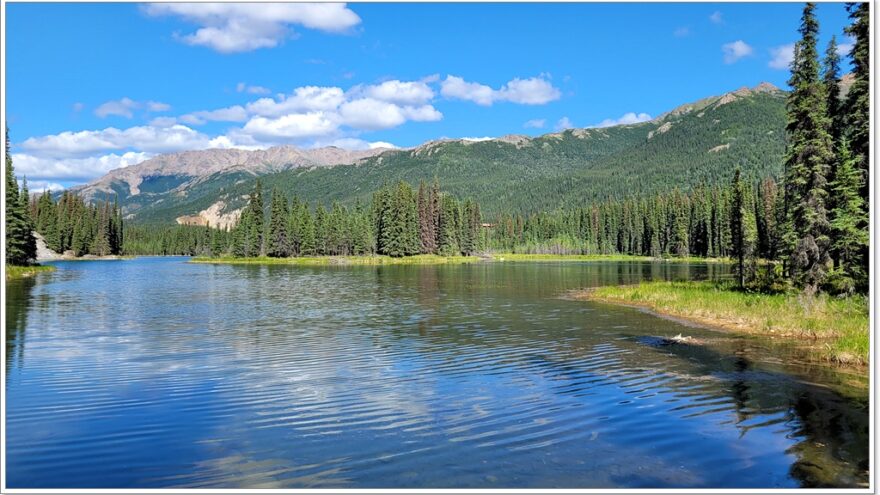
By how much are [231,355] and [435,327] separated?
12641mm

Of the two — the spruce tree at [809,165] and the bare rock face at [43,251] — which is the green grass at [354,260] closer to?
the bare rock face at [43,251]

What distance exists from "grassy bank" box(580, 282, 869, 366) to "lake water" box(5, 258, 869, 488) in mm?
2292

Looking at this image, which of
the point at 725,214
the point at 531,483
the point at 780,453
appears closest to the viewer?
the point at 531,483

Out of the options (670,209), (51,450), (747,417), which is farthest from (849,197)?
(670,209)

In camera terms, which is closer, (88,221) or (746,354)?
(746,354)

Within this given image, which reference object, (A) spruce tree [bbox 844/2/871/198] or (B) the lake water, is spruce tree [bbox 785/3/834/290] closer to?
(A) spruce tree [bbox 844/2/871/198]

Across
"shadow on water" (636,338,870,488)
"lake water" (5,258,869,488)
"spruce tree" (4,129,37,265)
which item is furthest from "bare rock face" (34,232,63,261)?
"shadow on water" (636,338,870,488)

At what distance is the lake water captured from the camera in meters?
11.9

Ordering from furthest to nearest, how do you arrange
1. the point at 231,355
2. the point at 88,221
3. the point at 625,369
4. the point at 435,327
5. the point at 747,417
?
the point at 88,221 → the point at 435,327 → the point at 231,355 → the point at 625,369 → the point at 747,417

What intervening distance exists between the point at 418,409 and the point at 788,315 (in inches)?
1038

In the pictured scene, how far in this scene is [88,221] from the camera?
190 metres

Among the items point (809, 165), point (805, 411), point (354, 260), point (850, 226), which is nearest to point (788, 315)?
point (850, 226)

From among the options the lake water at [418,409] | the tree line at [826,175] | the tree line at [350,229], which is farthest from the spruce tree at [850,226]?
the tree line at [350,229]

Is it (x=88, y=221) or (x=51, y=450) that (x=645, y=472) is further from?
(x=88, y=221)
